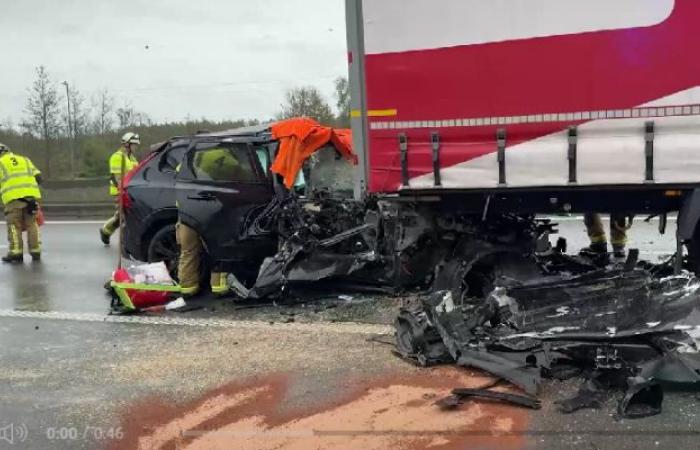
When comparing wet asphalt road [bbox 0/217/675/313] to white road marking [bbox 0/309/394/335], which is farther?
wet asphalt road [bbox 0/217/675/313]

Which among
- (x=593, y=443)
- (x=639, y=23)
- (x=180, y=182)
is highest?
(x=639, y=23)

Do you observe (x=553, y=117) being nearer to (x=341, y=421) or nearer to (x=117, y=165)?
(x=341, y=421)

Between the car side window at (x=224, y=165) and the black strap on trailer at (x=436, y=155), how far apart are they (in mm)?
2347

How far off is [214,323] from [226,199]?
1.39 metres

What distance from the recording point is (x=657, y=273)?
571 centimetres

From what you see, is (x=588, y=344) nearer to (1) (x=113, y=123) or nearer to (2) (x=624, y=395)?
(2) (x=624, y=395)

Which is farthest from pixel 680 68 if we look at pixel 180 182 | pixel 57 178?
pixel 57 178

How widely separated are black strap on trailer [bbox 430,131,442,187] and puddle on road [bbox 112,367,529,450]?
157cm

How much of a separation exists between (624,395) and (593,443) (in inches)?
21.5

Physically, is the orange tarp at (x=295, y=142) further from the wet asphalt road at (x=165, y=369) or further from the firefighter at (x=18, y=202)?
the firefighter at (x=18, y=202)

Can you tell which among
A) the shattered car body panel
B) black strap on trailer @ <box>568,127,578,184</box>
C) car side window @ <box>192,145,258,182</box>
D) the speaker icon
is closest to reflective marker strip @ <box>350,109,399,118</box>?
black strap on trailer @ <box>568,127,578,184</box>

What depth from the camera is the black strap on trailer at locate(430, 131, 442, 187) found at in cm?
533

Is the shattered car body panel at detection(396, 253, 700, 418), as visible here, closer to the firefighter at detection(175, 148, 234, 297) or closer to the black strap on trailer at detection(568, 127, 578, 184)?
the black strap on trailer at detection(568, 127, 578, 184)

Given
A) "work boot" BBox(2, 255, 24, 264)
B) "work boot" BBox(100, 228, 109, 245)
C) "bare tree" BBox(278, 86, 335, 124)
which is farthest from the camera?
"bare tree" BBox(278, 86, 335, 124)
